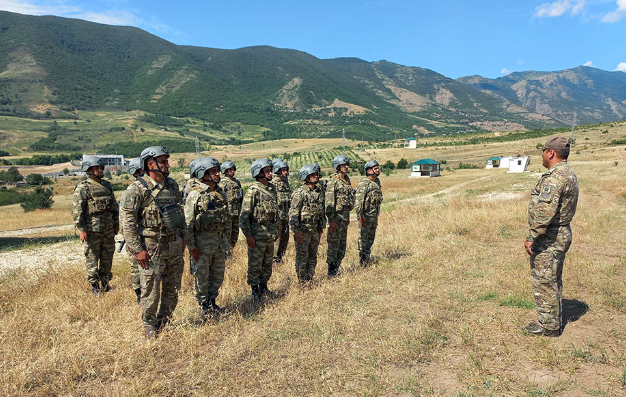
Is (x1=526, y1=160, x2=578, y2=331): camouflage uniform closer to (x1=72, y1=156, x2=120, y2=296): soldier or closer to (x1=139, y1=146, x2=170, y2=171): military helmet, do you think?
(x1=139, y1=146, x2=170, y2=171): military helmet

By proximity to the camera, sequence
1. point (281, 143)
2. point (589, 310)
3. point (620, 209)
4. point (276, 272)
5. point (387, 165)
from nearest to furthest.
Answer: point (589, 310) < point (276, 272) < point (620, 209) < point (387, 165) < point (281, 143)

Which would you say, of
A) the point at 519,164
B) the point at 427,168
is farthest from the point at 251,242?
the point at 427,168

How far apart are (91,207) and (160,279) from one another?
8.93ft

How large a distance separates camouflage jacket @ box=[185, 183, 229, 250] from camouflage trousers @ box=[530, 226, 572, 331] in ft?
13.2

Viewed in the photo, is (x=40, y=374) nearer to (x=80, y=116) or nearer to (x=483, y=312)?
(x=483, y=312)

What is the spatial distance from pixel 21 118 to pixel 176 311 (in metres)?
187

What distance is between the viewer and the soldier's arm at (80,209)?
19.6 ft

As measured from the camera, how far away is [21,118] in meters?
146

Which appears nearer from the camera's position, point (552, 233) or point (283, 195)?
point (552, 233)

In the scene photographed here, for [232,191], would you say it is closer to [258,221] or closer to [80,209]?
[258,221]

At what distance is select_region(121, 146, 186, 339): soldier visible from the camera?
13.6 ft

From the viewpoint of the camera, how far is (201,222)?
4.77 m

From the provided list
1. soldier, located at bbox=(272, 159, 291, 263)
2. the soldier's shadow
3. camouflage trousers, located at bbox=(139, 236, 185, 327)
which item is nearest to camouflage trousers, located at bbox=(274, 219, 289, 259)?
soldier, located at bbox=(272, 159, 291, 263)

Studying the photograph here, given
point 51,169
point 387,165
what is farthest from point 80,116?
point 387,165
